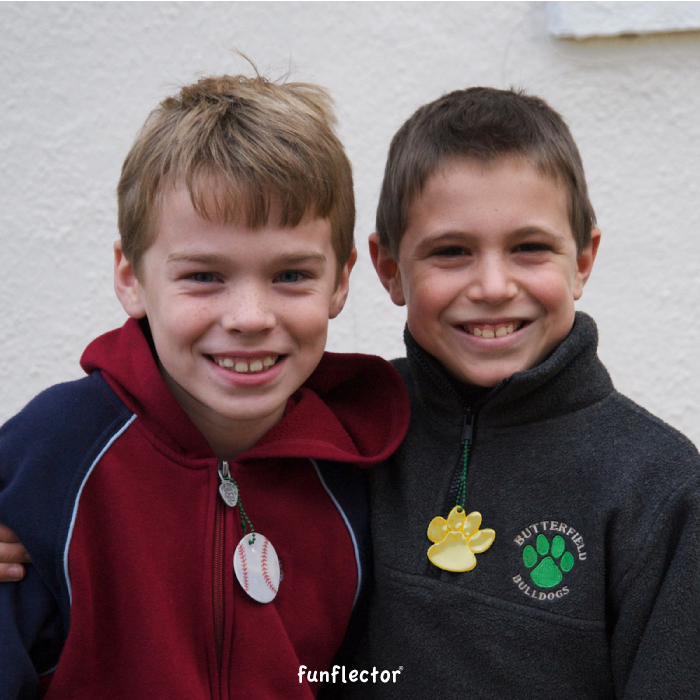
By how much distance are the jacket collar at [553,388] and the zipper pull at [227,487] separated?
0.43 metres

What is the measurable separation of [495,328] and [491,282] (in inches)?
3.9

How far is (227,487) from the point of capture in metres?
1.39

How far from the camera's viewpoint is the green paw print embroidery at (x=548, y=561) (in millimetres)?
1350

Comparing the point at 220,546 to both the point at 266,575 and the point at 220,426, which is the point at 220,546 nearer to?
the point at 266,575

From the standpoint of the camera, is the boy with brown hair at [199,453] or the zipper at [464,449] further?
the zipper at [464,449]

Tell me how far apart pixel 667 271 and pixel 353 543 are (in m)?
1.40

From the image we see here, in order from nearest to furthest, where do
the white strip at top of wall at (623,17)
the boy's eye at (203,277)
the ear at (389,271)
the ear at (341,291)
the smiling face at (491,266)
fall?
the boy's eye at (203,277) < the smiling face at (491,266) < the ear at (341,291) < the ear at (389,271) < the white strip at top of wall at (623,17)

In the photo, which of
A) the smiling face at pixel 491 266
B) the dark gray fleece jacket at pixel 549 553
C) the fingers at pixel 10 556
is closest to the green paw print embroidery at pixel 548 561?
the dark gray fleece jacket at pixel 549 553

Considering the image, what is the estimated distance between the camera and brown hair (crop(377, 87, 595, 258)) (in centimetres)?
150

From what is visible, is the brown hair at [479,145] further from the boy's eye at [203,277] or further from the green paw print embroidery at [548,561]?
the green paw print embroidery at [548,561]

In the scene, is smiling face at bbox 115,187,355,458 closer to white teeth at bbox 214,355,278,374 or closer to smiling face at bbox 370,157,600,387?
white teeth at bbox 214,355,278,374

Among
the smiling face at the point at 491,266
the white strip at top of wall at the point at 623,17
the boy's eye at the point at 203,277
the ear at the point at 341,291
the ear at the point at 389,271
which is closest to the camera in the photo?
the boy's eye at the point at 203,277

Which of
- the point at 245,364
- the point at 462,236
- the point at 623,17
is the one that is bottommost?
the point at 245,364

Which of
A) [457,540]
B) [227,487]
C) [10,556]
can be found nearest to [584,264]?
[457,540]
